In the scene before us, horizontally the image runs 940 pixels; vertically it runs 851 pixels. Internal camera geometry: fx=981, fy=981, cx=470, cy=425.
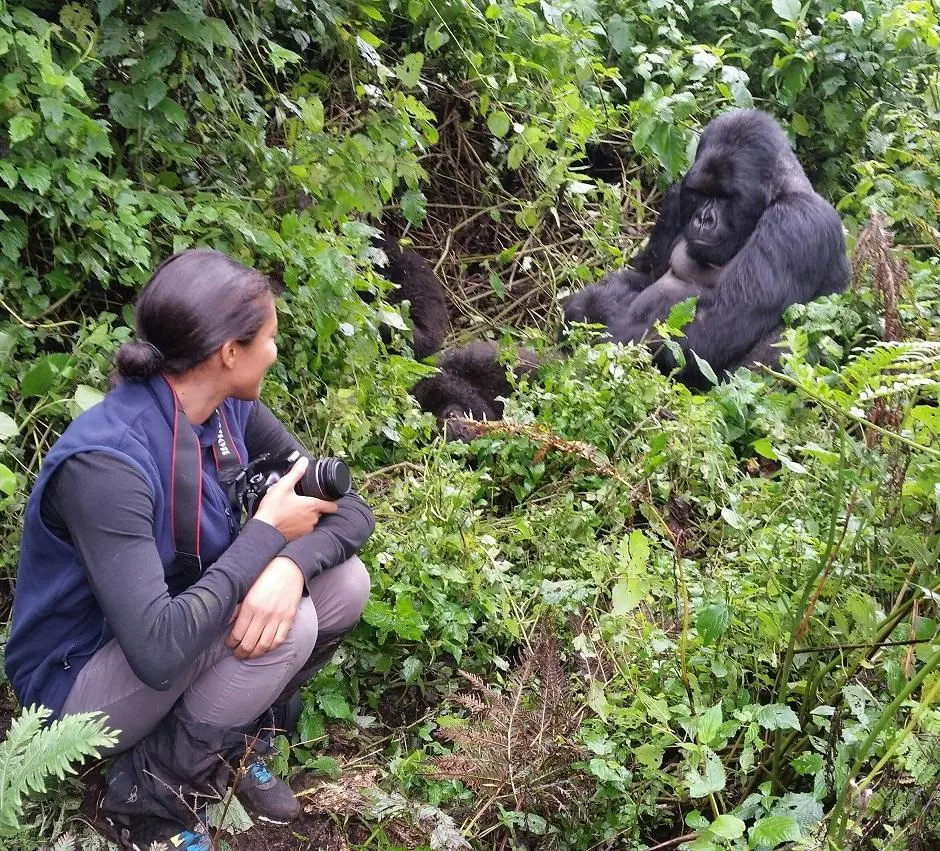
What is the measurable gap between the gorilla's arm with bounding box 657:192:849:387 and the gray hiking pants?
215 cm

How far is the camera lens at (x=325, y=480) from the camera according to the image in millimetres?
2115

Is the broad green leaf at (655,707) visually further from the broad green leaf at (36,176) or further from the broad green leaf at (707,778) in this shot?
the broad green leaf at (36,176)

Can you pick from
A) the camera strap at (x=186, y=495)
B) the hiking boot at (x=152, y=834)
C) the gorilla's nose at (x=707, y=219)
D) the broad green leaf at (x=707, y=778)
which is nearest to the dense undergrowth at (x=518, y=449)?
the broad green leaf at (x=707, y=778)

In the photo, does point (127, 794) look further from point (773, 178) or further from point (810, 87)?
point (810, 87)

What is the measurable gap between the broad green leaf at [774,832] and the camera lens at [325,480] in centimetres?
106

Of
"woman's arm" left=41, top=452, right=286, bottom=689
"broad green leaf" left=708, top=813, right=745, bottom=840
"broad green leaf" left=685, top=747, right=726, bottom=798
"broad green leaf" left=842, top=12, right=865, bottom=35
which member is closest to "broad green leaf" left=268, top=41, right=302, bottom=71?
"woman's arm" left=41, top=452, right=286, bottom=689

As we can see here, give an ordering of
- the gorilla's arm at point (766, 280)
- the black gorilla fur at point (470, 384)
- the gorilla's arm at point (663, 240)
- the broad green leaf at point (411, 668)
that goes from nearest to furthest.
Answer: the broad green leaf at point (411, 668) → the black gorilla fur at point (470, 384) → the gorilla's arm at point (766, 280) → the gorilla's arm at point (663, 240)

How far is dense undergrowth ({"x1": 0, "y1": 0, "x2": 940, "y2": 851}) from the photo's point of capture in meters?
1.83

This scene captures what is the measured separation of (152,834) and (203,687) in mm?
328

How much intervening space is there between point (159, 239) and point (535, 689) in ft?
5.65

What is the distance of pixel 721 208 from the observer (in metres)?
3.95

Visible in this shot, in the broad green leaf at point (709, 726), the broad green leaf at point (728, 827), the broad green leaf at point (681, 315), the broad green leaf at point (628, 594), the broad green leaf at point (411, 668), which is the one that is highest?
the broad green leaf at point (681, 315)

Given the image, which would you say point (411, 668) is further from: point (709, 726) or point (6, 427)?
point (6, 427)

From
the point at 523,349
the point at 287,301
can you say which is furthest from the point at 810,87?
the point at 287,301
